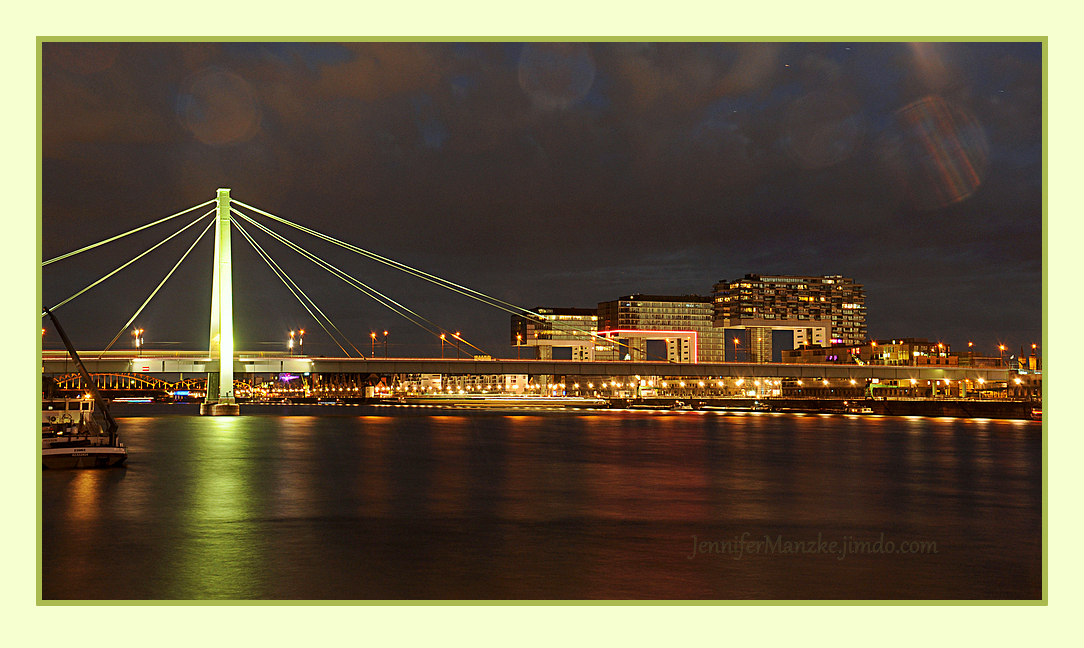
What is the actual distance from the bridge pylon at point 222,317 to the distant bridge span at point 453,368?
1597 millimetres

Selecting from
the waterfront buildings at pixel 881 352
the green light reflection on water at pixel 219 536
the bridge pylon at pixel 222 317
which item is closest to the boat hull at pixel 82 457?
the green light reflection on water at pixel 219 536

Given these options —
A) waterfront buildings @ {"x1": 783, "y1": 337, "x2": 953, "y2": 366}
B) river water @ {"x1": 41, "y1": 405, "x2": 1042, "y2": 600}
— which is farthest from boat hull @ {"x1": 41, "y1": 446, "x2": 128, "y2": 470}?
waterfront buildings @ {"x1": 783, "y1": 337, "x2": 953, "y2": 366}

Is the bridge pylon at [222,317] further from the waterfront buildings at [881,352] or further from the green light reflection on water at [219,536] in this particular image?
the waterfront buildings at [881,352]

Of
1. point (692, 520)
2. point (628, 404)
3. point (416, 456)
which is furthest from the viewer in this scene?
point (628, 404)

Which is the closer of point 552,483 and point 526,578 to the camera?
point 526,578

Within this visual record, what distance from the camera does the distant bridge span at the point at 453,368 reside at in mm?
81438

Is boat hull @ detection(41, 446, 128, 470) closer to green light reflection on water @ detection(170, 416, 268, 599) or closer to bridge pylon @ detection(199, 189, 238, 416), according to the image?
green light reflection on water @ detection(170, 416, 268, 599)

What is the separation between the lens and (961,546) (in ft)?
68.6

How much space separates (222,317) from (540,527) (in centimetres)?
6100

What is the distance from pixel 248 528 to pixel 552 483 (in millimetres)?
14127

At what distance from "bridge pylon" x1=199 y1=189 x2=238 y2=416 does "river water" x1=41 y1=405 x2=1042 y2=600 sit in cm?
2955

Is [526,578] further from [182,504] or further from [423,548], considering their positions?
[182,504]
